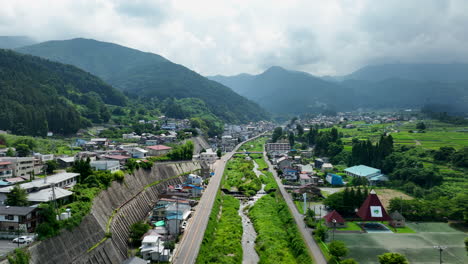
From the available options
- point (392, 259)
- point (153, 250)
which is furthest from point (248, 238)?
point (392, 259)

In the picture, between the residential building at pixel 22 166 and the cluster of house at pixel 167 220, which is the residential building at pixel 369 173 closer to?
the cluster of house at pixel 167 220

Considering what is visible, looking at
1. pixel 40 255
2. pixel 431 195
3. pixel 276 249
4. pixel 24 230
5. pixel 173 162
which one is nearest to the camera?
pixel 40 255

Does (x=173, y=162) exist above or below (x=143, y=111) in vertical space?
below

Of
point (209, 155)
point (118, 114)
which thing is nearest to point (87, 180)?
point (209, 155)

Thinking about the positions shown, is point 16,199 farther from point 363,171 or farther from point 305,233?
point 363,171

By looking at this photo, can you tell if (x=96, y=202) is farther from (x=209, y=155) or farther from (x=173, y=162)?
(x=209, y=155)

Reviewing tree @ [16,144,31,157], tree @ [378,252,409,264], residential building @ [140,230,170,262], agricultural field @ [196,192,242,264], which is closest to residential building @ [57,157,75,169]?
tree @ [16,144,31,157]

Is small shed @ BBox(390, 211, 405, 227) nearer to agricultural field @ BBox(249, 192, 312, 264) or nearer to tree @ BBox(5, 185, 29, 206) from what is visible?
agricultural field @ BBox(249, 192, 312, 264)
